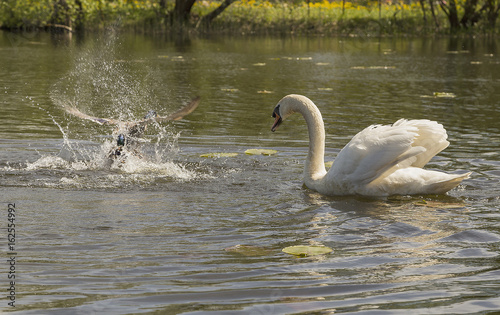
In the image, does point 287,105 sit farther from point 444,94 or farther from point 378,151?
point 444,94

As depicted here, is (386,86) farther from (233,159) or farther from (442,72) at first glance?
(233,159)

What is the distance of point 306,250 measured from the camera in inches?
188

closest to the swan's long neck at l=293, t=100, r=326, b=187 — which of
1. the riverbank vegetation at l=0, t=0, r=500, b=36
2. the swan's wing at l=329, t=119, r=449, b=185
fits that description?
the swan's wing at l=329, t=119, r=449, b=185

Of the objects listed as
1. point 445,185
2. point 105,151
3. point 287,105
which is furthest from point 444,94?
point 105,151

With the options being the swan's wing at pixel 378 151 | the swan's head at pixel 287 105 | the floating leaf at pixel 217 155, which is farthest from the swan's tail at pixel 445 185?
the floating leaf at pixel 217 155

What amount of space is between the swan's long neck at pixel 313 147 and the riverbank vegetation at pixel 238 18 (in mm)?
28209

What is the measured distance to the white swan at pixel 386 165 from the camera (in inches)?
246

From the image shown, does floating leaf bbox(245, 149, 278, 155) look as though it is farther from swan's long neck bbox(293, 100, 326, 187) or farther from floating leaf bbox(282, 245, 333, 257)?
floating leaf bbox(282, 245, 333, 257)

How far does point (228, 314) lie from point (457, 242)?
2.01 metres

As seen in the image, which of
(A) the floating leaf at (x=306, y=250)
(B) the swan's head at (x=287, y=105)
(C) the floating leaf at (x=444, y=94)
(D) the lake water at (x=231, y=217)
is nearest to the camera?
(D) the lake water at (x=231, y=217)

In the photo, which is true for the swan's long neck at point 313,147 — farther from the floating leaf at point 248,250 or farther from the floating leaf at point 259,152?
the floating leaf at point 248,250

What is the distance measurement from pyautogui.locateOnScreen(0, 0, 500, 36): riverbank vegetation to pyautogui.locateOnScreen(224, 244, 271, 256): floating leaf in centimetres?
3040

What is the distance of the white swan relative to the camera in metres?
6.25

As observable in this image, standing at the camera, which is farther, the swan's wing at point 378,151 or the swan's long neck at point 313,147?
the swan's long neck at point 313,147
